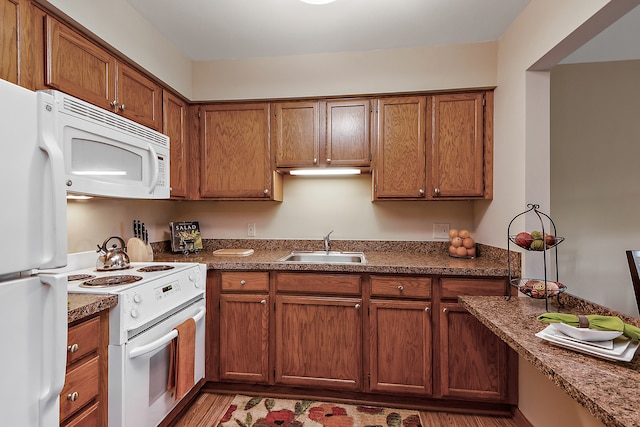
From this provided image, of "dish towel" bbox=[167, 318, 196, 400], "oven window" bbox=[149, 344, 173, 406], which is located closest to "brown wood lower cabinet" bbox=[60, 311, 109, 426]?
"oven window" bbox=[149, 344, 173, 406]

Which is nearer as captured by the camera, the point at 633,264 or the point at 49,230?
the point at 49,230

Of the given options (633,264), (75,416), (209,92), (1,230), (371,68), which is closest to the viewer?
(1,230)

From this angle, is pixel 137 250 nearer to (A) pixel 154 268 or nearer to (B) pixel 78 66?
(A) pixel 154 268

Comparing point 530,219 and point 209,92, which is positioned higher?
point 209,92

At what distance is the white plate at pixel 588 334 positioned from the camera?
1053 mm

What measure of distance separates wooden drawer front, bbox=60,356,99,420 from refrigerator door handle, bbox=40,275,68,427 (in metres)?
0.44

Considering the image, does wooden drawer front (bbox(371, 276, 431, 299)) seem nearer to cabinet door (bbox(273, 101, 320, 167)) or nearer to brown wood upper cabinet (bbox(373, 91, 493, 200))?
brown wood upper cabinet (bbox(373, 91, 493, 200))

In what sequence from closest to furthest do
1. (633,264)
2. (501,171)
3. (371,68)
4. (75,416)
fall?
(75,416) < (633,264) < (501,171) < (371,68)

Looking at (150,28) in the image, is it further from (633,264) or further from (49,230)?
(633,264)

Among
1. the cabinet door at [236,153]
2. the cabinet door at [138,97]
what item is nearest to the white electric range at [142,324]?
the cabinet door at [236,153]

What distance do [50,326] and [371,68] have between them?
7.64ft

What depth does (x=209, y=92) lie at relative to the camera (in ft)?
8.43

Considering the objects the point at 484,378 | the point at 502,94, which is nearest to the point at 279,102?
the point at 502,94

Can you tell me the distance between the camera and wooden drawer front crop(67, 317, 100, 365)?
1.22 metres
